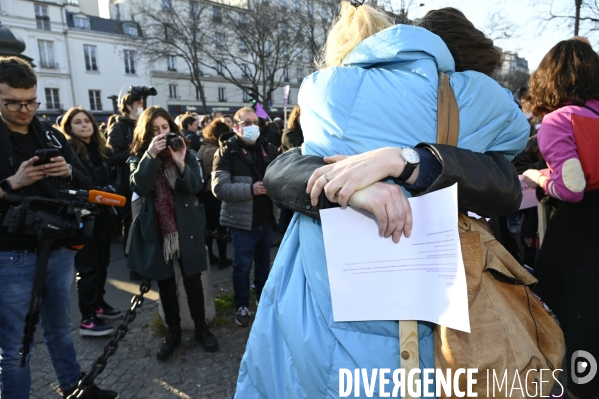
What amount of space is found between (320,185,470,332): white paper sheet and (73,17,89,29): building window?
163 feet

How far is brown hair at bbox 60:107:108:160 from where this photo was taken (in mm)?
4148

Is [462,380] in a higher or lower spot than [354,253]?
lower

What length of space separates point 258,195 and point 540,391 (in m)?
3.30

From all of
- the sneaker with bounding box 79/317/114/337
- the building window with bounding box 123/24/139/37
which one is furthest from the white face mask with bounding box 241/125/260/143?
the building window with bounding box 123/24/139/37

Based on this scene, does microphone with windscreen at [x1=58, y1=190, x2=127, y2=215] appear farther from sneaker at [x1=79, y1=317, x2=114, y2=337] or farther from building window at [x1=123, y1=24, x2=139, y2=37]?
building window at [x1=123, y1=24, x2=139, y2=37]

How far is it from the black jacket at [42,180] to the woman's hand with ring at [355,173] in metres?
2.17

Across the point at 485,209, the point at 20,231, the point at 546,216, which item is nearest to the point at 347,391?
the point at 485,209

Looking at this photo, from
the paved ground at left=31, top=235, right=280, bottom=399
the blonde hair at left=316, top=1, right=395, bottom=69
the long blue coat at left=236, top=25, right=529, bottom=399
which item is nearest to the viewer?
the long blue coat at left=236, top=25, right=529, bottom=399

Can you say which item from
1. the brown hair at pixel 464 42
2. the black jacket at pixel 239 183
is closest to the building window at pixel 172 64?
the black jacket at pixel 239 183

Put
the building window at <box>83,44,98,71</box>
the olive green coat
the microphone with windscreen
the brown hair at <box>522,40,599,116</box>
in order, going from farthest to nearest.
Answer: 1. the building window at <box>83,44,98,71</box>
2. the olive green coat
3. the microphone with windscreen
4. the brown hair at <box>522,40,599,116</box>

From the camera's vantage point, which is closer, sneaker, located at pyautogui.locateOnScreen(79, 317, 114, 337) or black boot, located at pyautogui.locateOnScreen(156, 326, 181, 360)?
black boot, located at pyautogui.locateOnScreen(156, 326, 181, 360)

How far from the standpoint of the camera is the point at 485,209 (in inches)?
43.8

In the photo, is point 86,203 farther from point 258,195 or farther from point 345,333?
point 345,333

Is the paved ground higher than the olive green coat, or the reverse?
the olive green coat
